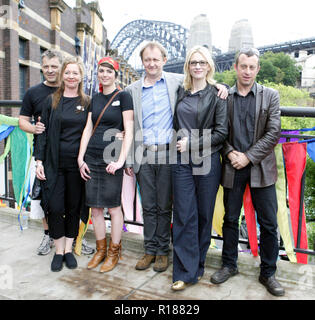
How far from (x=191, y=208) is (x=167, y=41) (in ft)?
331

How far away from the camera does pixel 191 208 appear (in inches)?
97.3

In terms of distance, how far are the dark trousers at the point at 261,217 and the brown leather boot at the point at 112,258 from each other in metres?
0.99

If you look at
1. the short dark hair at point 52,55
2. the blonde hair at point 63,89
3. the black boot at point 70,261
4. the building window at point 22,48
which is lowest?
the black boot at point 70,261

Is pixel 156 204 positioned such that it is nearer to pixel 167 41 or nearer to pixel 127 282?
pixel 127 282

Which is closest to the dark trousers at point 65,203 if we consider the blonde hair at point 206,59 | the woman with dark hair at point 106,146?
the woman with dark hair at point 106,146

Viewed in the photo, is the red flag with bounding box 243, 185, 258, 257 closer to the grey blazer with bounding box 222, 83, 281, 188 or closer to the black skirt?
the grey blazer with bounding box 222, 83, 281, 188

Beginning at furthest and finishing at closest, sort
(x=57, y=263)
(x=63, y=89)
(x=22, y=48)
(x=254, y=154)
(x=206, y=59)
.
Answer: (x=22, y=48) → (x=63, y=89) → (x=57, y=263) → (x=206, y=59) → (x=254, y=154)

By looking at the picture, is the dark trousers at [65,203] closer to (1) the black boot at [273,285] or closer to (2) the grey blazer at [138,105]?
(2) the grey blazer at [138,105]

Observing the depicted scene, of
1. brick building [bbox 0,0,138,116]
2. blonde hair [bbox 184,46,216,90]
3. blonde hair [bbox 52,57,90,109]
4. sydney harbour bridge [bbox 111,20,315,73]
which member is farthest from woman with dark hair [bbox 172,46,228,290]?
sydney harbour bridge [bbox 111,20,315,73]

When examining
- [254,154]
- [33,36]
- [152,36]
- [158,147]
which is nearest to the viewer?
[254,154]

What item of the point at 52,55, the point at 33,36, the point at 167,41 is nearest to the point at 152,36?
the point at 167,41

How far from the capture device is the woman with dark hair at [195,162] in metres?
2.41

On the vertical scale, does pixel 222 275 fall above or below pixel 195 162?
below
